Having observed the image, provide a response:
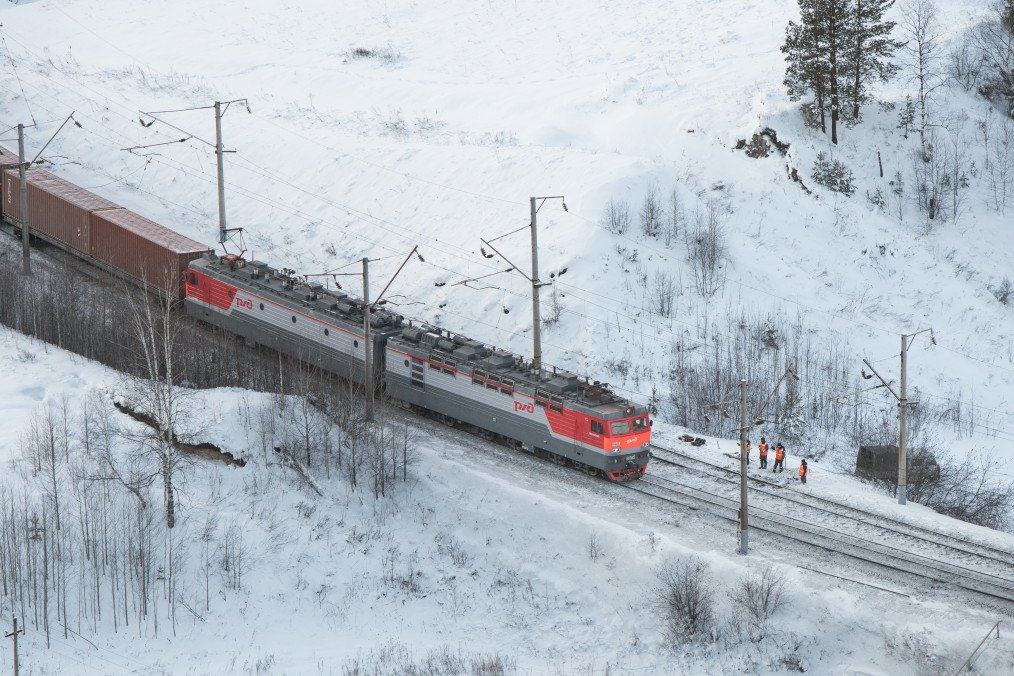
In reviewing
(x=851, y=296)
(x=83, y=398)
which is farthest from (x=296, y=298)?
(x=851, y=296)

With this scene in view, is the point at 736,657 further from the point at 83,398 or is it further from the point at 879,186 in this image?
the point at 879,186

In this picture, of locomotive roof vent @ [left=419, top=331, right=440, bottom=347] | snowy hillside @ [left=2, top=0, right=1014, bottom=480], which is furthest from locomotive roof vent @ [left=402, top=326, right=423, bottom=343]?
snowy hillside @ [left=2, top=0, right=1014, bottom=480]

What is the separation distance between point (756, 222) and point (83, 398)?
33634 millimetres

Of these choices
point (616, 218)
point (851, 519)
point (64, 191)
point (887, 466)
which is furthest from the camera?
point (616, 218)

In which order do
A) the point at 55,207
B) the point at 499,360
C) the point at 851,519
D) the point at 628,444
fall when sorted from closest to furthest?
the point at 851,519
the point at 628,444
the point at 499,360
the point at 55,207

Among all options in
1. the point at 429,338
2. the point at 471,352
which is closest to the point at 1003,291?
the point at 471,352

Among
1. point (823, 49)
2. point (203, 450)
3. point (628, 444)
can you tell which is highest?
point (823, 49)

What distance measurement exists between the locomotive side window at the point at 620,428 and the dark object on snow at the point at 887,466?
1016cm

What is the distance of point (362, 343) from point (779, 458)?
16.0 m

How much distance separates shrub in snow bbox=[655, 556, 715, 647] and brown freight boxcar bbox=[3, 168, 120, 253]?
33.0 m

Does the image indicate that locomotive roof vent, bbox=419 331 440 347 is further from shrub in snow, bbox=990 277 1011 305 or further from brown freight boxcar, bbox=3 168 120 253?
shrub in snow, bbox=990 277 1011 305

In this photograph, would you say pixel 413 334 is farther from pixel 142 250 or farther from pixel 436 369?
pixel 142 250

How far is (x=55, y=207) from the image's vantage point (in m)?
53.8

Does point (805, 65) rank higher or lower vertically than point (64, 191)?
higher
